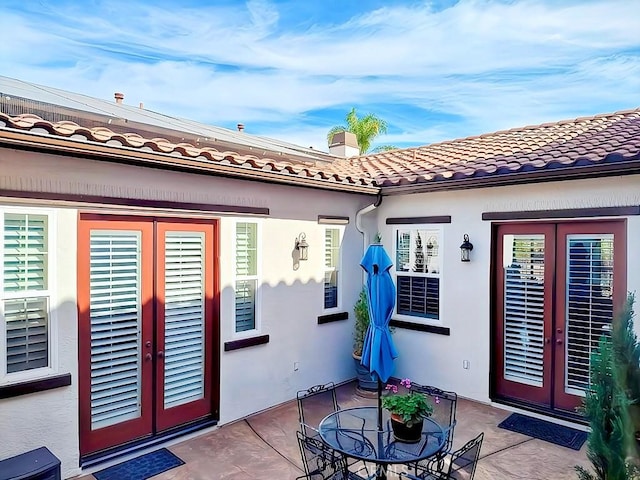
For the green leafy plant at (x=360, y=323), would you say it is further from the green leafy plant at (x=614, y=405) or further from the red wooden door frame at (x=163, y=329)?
the green leafy plant at (x=614, y=405)

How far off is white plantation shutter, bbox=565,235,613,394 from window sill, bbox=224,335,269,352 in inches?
176

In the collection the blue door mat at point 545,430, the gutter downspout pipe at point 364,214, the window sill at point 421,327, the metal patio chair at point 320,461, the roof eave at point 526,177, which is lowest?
the blue door mat at point 545,430

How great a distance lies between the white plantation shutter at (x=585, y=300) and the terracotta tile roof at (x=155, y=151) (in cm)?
353

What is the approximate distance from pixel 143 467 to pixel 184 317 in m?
1.81

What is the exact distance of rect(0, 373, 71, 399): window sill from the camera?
4.44m

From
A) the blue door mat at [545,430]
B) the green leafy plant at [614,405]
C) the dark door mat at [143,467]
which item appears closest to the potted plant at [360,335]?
the blue door mat at [545,430]

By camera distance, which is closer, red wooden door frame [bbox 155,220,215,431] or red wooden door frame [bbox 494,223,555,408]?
red wooden door frame [bbox 155,220,215,431]

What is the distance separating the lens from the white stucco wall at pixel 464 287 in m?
6.91

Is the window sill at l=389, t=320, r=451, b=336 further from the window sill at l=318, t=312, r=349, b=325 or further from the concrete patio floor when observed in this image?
the concrete patio floor

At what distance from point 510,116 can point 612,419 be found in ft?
47.4

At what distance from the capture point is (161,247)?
5.77 m

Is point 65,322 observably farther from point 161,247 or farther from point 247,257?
point 247,257

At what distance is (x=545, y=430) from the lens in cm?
625

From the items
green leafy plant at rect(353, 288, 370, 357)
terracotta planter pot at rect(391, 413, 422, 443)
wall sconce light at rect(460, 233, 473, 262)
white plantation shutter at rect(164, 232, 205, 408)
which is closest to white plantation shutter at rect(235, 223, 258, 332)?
white plantation shutter at rect(164, 232, 205, 408)
